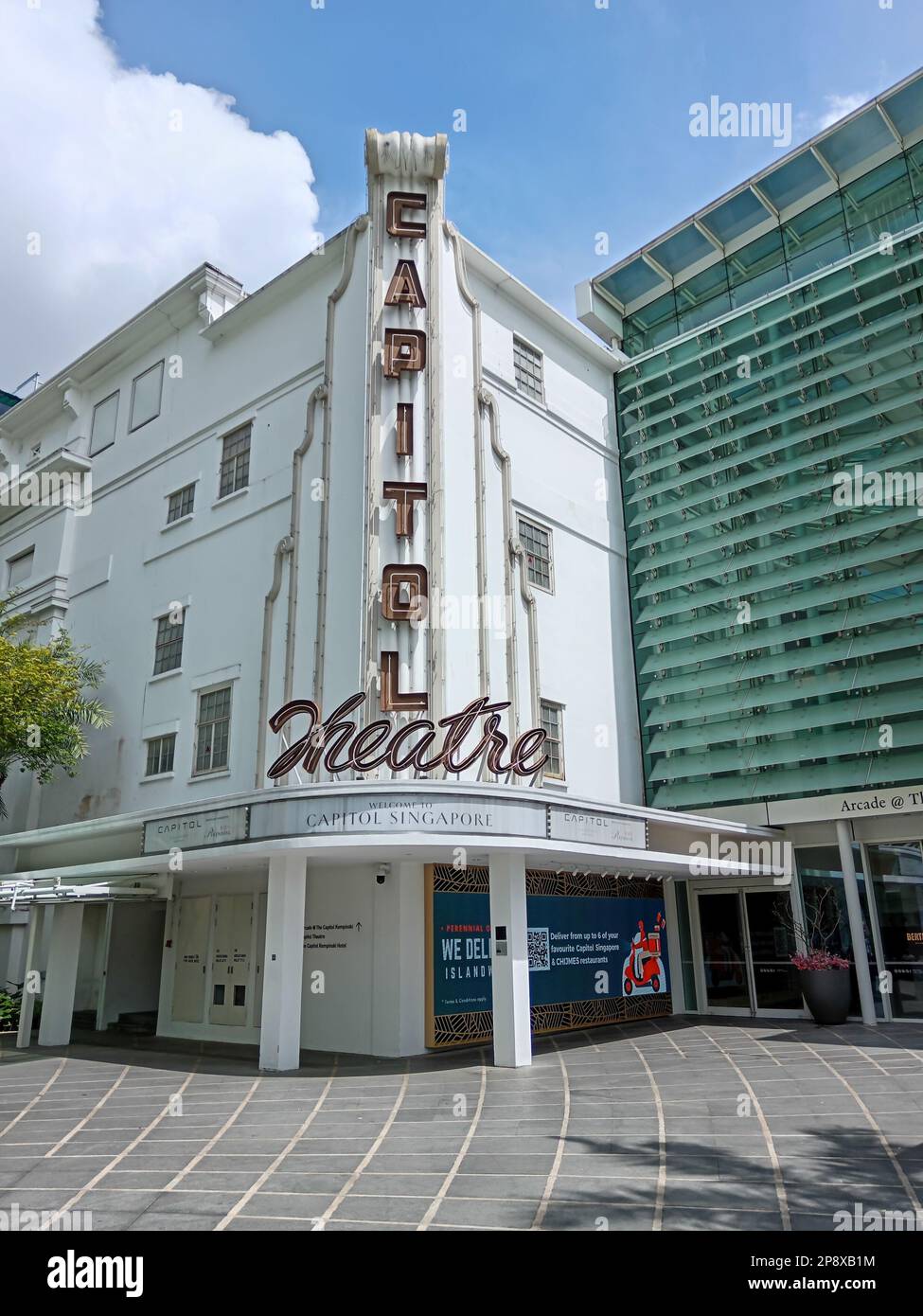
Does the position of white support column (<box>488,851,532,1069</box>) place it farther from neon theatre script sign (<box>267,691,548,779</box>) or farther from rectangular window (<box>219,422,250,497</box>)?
rectangular window (<box>219,422,250,497</box>)

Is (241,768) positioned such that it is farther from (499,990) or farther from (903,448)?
(903,448)

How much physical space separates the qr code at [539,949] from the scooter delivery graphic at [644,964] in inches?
107

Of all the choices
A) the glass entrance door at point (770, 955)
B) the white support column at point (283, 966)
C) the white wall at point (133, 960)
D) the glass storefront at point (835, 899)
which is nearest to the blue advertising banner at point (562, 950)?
the glass entrance door at point (770, 955)

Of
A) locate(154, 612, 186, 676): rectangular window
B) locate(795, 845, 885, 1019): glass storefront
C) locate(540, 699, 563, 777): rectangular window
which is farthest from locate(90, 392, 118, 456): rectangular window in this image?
locate(795, 845, 885, 1019): glass storefront

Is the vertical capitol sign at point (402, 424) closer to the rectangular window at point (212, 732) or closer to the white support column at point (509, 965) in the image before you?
the white support column at point (509, 965)

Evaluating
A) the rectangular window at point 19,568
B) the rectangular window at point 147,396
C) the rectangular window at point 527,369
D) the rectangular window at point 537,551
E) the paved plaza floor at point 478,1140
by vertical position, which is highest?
the rectangular window at point 147,396

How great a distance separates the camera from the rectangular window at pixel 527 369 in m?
21.2

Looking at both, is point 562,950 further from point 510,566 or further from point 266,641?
point 266,641

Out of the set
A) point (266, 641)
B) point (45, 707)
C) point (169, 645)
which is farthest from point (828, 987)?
point (45, 707)

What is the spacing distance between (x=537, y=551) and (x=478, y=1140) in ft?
43.7

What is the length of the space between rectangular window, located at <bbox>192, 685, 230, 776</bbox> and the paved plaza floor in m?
6.08

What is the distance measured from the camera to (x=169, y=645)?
21.6 metres

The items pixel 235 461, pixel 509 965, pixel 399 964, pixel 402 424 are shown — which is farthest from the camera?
pixel 235 461
